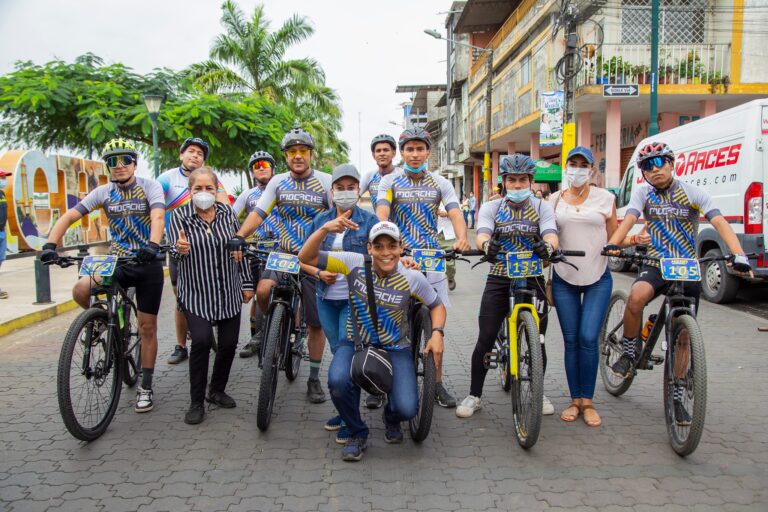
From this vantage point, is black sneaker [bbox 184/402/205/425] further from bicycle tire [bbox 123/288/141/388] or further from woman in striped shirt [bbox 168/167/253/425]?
bicycle tire [bbox 123/288/141/388]

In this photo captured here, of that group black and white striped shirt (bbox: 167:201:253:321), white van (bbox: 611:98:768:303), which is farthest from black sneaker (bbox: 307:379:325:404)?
white van (bbox: 611:98:768:303)

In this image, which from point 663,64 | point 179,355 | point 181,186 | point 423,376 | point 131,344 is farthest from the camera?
point 663,64

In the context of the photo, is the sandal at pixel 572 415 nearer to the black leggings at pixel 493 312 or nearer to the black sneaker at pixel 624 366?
the black leggings at pixel 493 312

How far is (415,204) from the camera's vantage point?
4.86 meters

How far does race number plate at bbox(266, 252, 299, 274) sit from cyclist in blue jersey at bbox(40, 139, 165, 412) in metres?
0.94

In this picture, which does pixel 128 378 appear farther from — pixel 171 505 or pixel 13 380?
pixel 171 505

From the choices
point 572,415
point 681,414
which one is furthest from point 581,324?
point 681,414

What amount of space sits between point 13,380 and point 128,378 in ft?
4.08

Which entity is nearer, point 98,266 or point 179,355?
point 98,266

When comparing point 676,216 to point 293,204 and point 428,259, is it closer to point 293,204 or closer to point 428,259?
point 428,259

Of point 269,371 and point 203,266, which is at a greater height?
point 203,266

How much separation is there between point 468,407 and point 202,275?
2165 millimetres

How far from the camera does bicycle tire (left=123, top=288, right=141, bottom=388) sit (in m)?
4.96

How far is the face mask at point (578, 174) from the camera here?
451cm
